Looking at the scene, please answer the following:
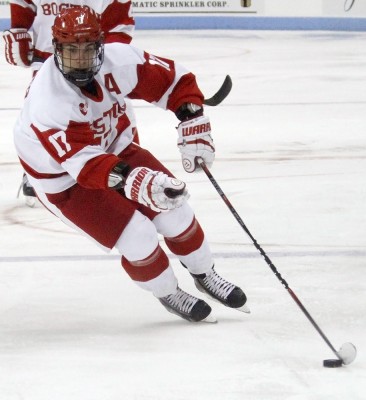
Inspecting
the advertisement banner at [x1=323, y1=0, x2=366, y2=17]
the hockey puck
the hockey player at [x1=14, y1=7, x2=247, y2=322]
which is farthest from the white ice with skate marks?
the advertisement banner at [x1=323, y1=0, x2=366, y2=17]

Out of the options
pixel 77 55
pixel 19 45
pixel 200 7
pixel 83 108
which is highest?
pixel 77 55

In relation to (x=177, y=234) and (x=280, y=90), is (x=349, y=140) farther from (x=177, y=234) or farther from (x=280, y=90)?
(x=177, y=234)

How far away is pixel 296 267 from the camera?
340 cm

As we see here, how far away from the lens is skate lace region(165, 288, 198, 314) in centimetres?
287

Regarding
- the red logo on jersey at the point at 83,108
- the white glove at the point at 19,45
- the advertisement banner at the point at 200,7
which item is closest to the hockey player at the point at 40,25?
the white glove at the point at 19,45

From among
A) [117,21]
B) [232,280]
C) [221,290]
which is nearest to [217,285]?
[221,290]

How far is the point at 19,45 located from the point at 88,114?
145 cm

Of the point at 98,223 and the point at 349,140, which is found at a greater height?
the point at 98,223

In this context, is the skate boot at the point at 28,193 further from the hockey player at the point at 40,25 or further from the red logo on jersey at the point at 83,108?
the red logo on jersey at the point at 83,108

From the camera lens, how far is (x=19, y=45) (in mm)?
4129

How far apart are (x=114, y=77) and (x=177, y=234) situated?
442 millimetres

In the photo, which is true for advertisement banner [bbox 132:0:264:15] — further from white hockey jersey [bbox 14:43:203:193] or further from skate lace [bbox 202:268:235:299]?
skate lace [bbox 202:268:235:299]

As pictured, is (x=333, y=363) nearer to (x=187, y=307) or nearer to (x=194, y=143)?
(x=187, y=307)

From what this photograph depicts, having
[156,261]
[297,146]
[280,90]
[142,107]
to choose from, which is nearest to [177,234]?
[156,261]
